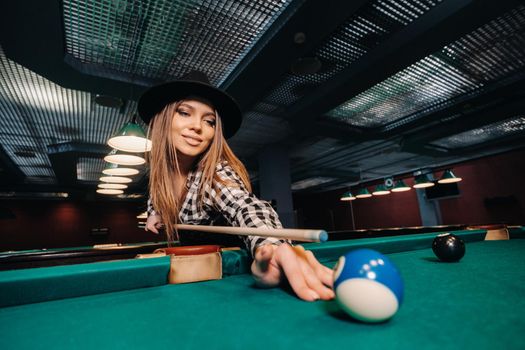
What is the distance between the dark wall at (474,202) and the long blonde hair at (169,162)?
12.8 metres

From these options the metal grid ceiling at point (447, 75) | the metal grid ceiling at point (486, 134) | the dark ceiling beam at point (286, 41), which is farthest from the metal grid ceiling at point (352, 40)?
the metal grid ceiling at point (486, 134)

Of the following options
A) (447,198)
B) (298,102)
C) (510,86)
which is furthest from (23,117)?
(447,198)

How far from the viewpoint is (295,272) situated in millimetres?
1002

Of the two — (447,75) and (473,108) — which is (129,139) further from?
(473,108)

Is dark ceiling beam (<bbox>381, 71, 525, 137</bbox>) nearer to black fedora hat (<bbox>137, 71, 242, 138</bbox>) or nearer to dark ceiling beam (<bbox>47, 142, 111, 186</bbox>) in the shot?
black fedora hat (<bbox>137, 71, 242, 138</bbox>)

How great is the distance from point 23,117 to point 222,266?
21.7 feet

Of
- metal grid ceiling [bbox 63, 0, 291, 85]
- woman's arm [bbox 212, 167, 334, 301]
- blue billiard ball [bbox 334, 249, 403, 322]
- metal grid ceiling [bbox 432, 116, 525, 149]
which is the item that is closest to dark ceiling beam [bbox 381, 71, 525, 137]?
metal grid ceiling [bbox 432, 116, 525, 149]

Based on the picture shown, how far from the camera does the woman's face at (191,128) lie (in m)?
1.87

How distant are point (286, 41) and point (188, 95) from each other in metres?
2.13

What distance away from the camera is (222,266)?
4.78ft

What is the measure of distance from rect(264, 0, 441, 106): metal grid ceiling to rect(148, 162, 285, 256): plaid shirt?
2954 millimetres

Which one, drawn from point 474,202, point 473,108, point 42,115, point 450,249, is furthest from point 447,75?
point 474,202

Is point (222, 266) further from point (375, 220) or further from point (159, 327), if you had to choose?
point (375, 220)

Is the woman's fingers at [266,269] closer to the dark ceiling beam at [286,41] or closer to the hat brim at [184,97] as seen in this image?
the hat brim at [184,97]
